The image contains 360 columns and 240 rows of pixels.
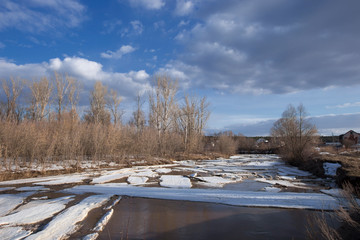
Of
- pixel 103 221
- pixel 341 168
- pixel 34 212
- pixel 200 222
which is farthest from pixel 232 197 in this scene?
pixel 341 168

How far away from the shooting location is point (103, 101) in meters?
30.4

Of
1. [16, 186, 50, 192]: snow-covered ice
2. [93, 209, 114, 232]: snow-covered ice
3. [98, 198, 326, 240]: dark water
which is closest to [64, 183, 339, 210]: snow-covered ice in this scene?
[98, 198, 326, 240]: dark water

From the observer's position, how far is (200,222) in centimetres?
512

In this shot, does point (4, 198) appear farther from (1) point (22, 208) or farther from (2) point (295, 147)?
(2) point (295, 147)

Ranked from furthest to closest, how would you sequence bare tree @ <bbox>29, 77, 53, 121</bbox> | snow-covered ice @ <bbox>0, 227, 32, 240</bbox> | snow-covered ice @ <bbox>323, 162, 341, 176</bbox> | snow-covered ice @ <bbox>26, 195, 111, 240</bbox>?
bare tree @ <bbox>29, 77, 53, 121</bbox> → snow-covered ice @ <bbox>323, 162, 341, 176</bbox> → snow-covered ice @ <bbox>26, 195, 111, 240</bbox> → snow-covered ice @ <bbox>0, 227, 32, 240</bbox>

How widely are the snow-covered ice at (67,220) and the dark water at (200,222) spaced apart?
69 cm

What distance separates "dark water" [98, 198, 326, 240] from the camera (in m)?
4.43

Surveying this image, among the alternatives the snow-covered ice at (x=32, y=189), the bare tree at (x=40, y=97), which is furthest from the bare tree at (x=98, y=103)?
the snow-covered ice at (x=32, y=189)

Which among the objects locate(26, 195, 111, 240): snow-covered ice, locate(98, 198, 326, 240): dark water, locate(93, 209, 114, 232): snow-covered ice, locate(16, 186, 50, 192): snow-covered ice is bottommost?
locate(98, 198, 326, 240): dark water

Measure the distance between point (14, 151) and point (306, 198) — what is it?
549 inches

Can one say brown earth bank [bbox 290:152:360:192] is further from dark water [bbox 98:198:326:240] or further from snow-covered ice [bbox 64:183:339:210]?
dark water [bbox 98:198:326:240]

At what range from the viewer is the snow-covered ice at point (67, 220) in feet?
13.5

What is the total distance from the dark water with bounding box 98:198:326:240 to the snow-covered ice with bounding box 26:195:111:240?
685 mm

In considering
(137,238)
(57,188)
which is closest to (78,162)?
(57,188)
